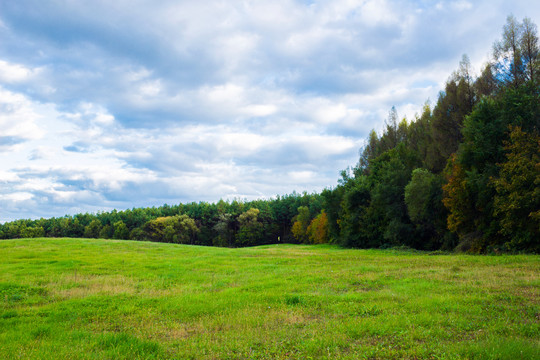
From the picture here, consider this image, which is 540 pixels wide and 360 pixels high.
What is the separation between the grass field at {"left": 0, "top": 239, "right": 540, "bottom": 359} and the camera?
7383 millimetres

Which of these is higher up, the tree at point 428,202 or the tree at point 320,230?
the tree at point 428,202

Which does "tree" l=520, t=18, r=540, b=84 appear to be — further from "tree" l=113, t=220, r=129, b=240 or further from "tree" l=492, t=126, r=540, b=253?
"tree" l=113, t=220, r=129, b=240

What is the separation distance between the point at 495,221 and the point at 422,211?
1259 centimetres

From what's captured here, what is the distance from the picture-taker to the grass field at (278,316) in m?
7.38

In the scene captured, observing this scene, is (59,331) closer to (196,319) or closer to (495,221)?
(196,319)

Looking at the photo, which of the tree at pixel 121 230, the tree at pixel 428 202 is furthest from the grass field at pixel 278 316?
the tree at pixel 121 230

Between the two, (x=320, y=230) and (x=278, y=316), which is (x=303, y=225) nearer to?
(x=320, y=230)

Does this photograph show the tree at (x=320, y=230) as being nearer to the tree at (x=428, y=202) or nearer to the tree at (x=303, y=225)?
the tree at (x=303, y=225)

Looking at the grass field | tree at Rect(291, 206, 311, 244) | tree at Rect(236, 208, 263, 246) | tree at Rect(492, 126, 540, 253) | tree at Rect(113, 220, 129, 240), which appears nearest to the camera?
the grass field

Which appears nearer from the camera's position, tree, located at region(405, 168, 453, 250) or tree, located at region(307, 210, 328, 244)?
tree, located at region(405, 168, 453, 250)

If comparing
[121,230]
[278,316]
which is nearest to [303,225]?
[121,230]

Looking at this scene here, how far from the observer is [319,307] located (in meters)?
11.3

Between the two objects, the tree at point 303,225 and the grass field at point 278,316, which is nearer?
the grass field at point 278,316

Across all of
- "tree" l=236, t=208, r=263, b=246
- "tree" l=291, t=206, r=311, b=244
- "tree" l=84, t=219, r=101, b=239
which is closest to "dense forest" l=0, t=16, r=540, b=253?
"tree" l=291, t=206, r=311, b=244
